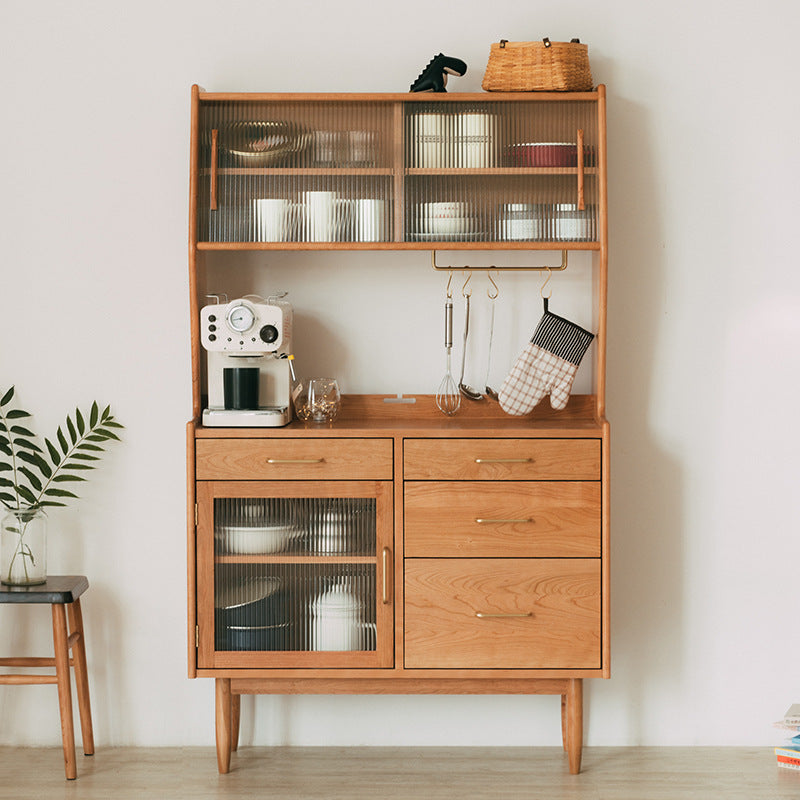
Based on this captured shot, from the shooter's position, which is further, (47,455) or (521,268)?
(47,455)

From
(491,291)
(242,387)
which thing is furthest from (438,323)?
(242,387)

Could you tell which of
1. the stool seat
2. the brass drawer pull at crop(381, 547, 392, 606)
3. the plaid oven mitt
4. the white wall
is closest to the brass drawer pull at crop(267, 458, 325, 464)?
the brass drawer pull at crop(381, 547, 392, 606)

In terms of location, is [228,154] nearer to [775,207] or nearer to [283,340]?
[283,340]

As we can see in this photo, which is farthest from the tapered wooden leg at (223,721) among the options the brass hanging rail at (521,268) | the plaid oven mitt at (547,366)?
the brass hanging rail at (521,268)

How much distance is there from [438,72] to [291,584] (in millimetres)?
1466

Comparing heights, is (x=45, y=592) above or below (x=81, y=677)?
above

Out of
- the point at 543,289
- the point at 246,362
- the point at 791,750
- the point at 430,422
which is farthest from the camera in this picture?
the point at 543,289

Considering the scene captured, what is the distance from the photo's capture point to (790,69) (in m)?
2.92

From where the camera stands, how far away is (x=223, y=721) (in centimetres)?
285

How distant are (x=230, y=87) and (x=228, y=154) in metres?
0.32

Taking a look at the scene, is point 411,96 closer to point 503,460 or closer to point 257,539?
point 503,460

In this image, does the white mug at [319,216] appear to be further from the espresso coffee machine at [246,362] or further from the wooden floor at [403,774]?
the wooden floor at [403,774]

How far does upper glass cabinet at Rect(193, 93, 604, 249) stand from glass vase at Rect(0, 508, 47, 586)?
0.94 meters

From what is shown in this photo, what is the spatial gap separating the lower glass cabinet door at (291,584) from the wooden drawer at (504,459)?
0.63 ft
